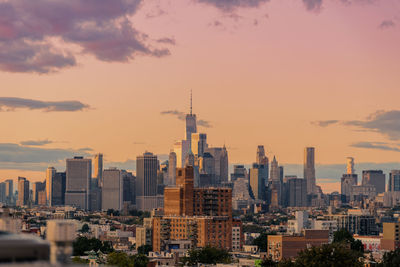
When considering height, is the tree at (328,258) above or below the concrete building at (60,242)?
below

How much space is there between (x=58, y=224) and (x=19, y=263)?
395 centimetres

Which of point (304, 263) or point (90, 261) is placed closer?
point (304, 263)

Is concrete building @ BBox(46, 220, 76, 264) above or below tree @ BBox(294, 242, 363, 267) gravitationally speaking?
above

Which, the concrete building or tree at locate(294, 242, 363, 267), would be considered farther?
tree at locate(294, 242, 363, 267)

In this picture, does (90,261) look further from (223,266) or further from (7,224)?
(7,224)

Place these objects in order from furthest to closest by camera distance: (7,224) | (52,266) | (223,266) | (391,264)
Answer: (391,264), (223,266), (7,224), (52,266)

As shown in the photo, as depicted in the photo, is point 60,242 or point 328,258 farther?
point 328,258

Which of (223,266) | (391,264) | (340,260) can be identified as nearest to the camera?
(340,260)

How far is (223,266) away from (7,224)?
118228 mm

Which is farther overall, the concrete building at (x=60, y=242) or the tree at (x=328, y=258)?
the tree at (x=328, y=258)

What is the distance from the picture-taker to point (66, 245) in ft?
156

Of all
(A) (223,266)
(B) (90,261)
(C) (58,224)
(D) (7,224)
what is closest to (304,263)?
(A) (223,266)

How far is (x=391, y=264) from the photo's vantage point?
195 m

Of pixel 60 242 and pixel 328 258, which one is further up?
pixel 60 242
